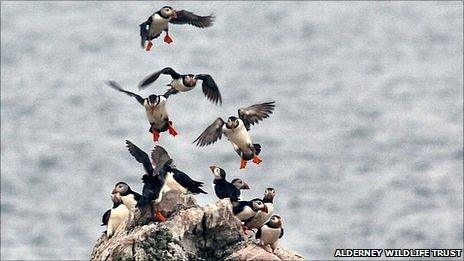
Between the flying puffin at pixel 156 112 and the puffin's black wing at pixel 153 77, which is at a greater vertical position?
the puffin's black wing at pixel 153 77

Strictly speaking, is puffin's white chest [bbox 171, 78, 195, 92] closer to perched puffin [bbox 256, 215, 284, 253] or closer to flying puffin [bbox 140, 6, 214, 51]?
flying puffin [bbox 140, 6, 214, 51]

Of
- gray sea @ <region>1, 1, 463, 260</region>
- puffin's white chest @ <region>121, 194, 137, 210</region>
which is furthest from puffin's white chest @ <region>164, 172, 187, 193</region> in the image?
gray sea @ <region>1, 1, 463, 260</region>

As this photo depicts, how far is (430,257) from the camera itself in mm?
77750

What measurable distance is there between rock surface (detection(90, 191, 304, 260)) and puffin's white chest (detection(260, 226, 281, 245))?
162 mm

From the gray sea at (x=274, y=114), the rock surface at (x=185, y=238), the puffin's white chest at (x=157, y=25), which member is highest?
the gray sea at (x=274, y=114)

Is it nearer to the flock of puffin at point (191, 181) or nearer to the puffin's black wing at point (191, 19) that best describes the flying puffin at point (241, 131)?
the flock of puffin at point (191, 181)

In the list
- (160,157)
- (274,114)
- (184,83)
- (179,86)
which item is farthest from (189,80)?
(274,114)

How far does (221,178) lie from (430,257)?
52.2 m

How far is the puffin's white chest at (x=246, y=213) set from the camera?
2512 centimetres

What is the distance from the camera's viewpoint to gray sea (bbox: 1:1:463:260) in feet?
290

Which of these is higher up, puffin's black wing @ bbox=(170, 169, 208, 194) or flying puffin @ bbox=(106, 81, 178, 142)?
flying puffin @ bbox=(106, 81, 178, 142)

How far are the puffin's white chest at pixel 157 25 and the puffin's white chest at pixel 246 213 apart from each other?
342 inches

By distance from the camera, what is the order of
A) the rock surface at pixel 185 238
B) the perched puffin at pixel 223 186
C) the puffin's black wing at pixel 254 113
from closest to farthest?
the rock surface at pixel 185 238, the perched puffin at pixel 223 186, the puffin's black wing at pixel 254 113

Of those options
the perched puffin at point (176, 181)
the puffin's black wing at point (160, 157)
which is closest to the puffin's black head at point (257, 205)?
the perched puffin at point (176, 181)
